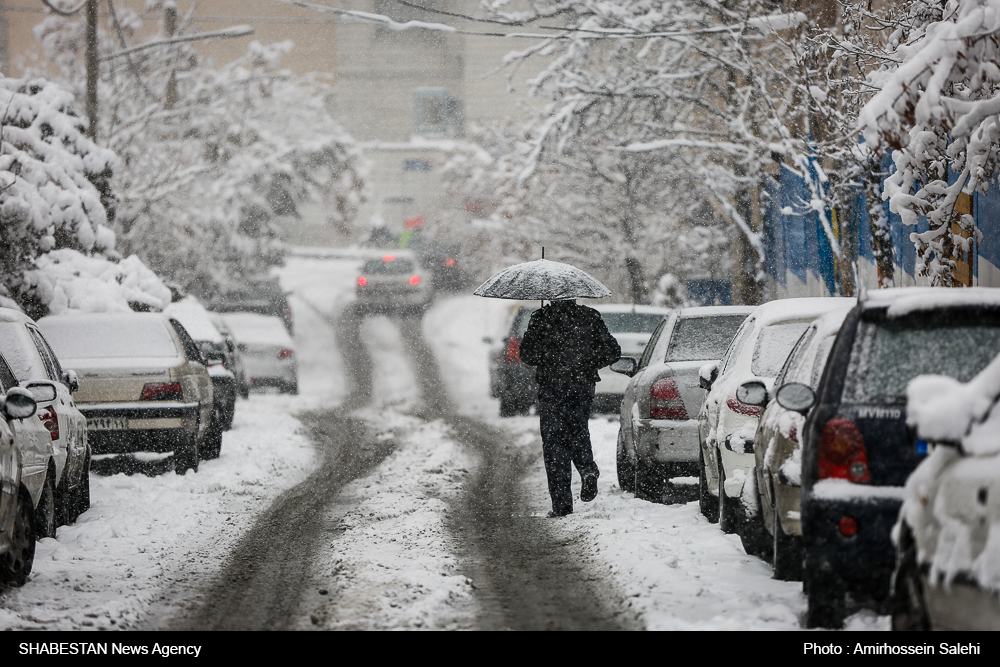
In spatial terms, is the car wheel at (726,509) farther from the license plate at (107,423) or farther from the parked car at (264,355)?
the parked car at (264,355)

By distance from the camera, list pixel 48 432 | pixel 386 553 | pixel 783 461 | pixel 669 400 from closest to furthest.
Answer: pixel 783 461
pixel 386 553
pixel 48 432
pixel 669 400

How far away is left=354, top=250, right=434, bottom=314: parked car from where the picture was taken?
149 ft

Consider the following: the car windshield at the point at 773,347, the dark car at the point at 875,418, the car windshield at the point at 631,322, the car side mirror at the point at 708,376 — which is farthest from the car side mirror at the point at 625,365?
the car windshield at the point at 631,322

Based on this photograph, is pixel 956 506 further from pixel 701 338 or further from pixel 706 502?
pixel 701 338

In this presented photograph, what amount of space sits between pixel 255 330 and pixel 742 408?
1770 centimetres

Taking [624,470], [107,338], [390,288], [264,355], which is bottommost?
[390,288]

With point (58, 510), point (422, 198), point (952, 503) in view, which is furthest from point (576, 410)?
point (422, 198)

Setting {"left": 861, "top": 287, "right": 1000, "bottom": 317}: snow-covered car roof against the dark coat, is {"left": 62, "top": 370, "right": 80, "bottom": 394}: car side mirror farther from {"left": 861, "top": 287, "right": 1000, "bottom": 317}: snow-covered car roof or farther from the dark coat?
{"left": 861, "top": 287, "right": 1000, "bottom": 317}: snow-covered car roof

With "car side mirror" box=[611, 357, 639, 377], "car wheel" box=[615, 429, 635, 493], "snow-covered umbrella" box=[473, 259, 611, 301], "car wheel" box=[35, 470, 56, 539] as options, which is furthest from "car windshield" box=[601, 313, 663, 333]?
"car wheel" box=[35, 470, 56, 539]

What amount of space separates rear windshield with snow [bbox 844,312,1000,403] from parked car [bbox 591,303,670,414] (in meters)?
11.8

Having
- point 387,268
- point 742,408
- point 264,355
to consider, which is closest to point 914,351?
point 742,408

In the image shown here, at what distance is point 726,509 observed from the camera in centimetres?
909

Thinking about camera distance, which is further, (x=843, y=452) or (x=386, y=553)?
(x=386, y=553)

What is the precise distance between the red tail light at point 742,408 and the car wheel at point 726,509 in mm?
352
